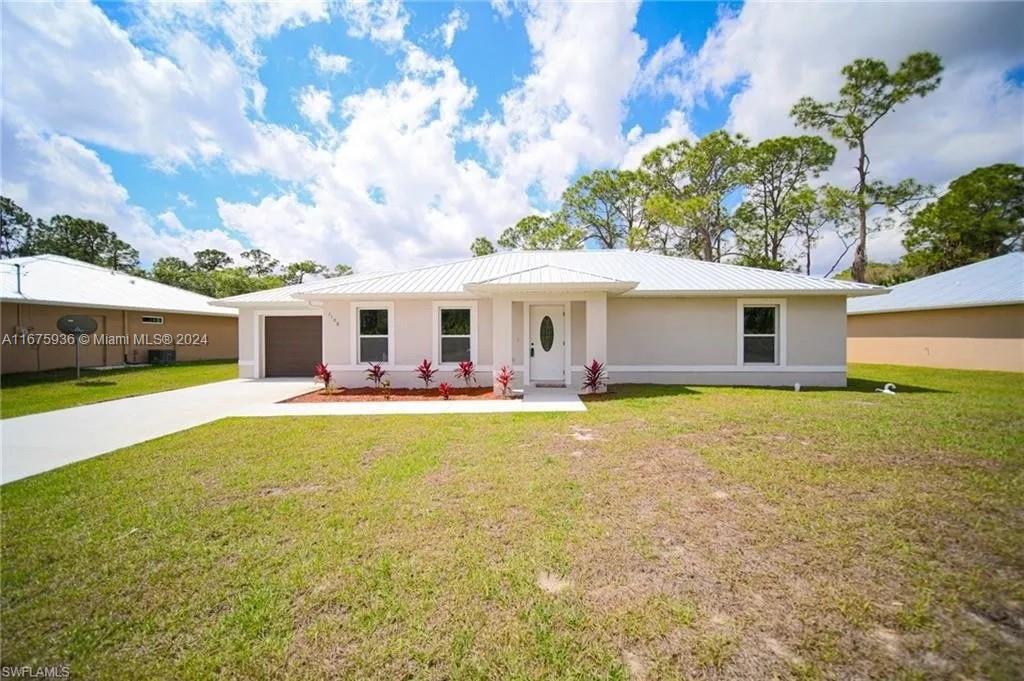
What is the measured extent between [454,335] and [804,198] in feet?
77.3

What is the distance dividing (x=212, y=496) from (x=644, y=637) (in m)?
4.30

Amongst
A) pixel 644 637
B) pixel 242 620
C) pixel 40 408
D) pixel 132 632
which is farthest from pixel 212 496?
pixel 40 408

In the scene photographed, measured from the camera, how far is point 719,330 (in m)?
11.5

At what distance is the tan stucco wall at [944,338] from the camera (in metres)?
13.9

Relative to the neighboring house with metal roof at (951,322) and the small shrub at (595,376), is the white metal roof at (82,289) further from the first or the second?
the neighboring house with metal roof at (951,322)

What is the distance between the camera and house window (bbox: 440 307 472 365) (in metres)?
11.4

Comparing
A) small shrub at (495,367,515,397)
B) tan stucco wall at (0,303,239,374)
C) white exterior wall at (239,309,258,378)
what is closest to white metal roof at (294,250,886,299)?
small shrub at (495,367,515,397)

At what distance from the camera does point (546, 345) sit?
1121 centimetres

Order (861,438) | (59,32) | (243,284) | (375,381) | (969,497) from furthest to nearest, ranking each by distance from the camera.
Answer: (243,284)
(375,381)
(59,32)
(861,438)
(969,497)

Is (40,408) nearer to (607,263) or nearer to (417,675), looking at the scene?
(417,675)

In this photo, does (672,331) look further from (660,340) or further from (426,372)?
(426,372)

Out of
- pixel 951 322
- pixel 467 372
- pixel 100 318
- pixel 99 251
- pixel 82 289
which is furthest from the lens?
pixel 99 251

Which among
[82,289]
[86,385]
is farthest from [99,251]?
[86,385]

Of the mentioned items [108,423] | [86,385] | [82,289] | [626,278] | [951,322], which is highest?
[82,289]
